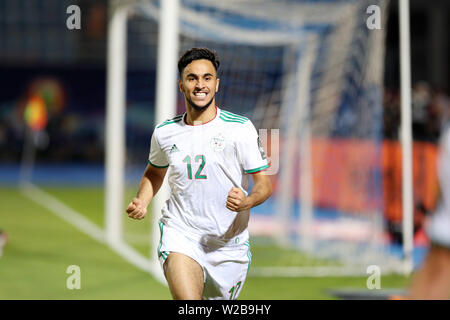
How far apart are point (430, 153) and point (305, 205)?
2.33 meters

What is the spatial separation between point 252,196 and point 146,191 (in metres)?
0.63

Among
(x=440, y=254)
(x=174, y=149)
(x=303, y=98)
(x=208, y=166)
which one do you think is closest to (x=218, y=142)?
(x=208, y=166)

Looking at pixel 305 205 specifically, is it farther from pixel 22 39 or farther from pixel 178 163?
pixel 22 39

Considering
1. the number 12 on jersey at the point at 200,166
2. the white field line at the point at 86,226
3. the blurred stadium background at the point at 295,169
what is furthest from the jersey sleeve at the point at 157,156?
the white field line at the point at 86,226

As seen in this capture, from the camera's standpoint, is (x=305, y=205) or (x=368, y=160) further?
(x=305, y=205)

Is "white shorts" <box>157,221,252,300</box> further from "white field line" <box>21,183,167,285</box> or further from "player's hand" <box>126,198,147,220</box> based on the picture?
"white field line" <box>21,183,167,285</box>

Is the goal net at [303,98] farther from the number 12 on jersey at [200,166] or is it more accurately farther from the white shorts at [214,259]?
the number 12 on jersey at [200,166]

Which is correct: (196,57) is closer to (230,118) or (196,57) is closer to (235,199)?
(230,118)

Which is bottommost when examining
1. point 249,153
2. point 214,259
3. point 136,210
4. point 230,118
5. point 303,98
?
point 214,259

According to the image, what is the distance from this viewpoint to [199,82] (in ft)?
12.8

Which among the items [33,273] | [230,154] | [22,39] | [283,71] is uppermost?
[22,39]

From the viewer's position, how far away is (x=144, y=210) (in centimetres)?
396

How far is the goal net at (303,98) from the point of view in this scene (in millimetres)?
8680

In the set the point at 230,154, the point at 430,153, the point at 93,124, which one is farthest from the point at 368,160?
the point at 93,124
